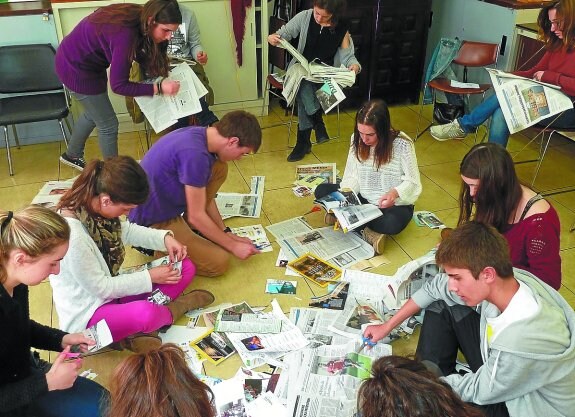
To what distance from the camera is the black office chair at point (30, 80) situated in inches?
149

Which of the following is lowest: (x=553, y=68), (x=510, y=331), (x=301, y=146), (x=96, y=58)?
(x=301, y=146)

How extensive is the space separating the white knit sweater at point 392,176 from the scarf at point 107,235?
143 centimetres

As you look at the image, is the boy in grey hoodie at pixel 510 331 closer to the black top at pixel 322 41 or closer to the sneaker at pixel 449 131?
the sneaker at pixel 449 131

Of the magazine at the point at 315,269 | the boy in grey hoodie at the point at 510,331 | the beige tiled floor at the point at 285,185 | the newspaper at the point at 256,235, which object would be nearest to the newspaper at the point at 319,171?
the beige tiled floor at the point at 285,185

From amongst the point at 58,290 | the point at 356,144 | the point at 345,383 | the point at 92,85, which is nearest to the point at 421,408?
the point at 345,383

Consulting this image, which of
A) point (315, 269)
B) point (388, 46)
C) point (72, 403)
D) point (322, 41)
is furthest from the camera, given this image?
point (388, 46)

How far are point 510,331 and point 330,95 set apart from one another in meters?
2.66

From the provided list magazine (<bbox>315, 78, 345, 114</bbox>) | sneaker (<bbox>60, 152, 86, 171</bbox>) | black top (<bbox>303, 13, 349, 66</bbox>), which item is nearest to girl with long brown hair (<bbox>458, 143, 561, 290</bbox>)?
magazine (<bbox>315, 78, 345, 114</bbox>)

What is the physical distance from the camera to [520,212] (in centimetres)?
214

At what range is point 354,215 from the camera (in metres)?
3.01

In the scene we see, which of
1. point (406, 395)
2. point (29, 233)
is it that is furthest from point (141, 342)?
point (406, 395)

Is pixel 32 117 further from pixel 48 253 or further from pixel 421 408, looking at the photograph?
pixel 421 408

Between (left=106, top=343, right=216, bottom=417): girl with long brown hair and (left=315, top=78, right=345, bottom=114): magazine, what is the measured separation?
9.73 ft

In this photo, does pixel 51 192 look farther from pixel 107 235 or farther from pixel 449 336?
pixel 449 336
